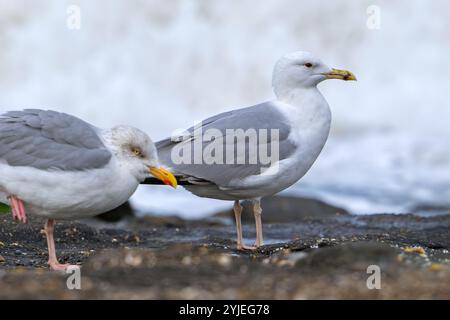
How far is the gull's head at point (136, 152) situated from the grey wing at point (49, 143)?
0.11 meters

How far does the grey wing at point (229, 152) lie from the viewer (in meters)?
8.03

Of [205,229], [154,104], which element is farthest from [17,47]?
[205,229]

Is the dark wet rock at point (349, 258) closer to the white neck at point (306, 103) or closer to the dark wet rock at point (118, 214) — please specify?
the white neck at point (306, 103)

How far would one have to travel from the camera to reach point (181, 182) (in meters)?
8.09

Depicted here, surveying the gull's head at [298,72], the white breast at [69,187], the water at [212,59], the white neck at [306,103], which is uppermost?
the water at [212,59]

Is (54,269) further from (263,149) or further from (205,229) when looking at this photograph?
(205,229)

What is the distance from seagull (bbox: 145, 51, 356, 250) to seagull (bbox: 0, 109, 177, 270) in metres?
1.32

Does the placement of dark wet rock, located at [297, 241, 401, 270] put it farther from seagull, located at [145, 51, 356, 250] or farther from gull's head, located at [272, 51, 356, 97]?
gull's head, located at [272, 51, 356, 97]

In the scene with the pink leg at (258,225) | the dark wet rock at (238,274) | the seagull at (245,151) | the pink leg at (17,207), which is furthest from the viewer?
the pink leg at (258,225)

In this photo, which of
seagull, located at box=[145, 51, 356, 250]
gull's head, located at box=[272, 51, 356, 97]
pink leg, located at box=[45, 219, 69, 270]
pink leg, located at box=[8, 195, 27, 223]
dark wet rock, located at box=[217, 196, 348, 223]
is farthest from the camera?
dark wet rock, located at box=[217, 196, 348, 223]

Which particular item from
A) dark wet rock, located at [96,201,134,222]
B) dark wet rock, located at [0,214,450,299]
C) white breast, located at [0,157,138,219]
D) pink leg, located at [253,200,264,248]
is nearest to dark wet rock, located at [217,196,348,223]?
dark wet rock, located at [96,201,134,222]

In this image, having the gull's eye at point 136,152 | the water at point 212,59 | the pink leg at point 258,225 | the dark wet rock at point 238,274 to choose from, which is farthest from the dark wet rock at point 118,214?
the water at point 212,59

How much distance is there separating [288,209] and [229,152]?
576 centimetres

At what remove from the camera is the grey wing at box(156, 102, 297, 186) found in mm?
8031
